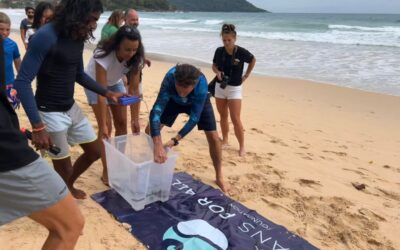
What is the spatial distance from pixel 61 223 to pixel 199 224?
4.63 feet

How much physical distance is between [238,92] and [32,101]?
2690 millimetres

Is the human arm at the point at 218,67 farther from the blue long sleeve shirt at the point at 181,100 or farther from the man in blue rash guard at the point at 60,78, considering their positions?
the man in blue rash guard at the point at 60,78

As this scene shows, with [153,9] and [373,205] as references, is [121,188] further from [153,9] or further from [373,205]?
[153,9]

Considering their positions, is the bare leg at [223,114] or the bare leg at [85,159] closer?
the bare leg at [85,159]

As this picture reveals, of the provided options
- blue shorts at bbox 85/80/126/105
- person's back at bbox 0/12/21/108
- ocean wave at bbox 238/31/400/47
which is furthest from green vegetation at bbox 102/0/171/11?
blue shorts at bbox 85/80/126/105

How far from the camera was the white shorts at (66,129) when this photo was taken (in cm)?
267

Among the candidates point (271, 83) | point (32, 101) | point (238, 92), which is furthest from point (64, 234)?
point (271, 83)

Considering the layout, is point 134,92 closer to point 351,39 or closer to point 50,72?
point 50,72

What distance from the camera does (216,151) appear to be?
Answer: 3.70m

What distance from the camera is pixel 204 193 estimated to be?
11.5ft

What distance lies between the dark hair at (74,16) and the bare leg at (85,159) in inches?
38.1

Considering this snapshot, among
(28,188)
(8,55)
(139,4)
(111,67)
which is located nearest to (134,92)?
(111,67)

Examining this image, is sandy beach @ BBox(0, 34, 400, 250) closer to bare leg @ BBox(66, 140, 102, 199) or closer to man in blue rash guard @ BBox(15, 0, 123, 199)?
bare leg @ BBox(66, 140, 102, 199)

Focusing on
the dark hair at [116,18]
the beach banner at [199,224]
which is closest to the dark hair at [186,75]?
the beach banner at [199,224]
